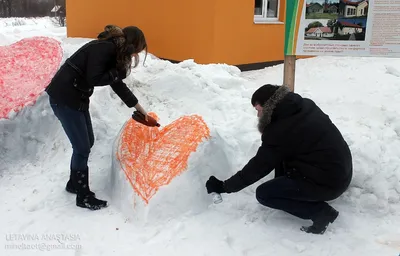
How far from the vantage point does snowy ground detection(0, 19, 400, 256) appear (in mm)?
3217

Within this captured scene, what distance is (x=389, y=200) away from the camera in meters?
3.66

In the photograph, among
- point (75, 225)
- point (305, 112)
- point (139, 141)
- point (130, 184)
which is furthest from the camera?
point (139, 141)

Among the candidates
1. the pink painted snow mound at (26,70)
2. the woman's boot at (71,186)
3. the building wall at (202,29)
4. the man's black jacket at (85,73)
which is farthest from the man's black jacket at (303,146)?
the building wall at (202,29)

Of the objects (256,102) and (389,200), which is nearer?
→ (256,102)

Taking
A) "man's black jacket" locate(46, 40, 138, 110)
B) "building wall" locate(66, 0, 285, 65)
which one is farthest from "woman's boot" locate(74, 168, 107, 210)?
"building wall" locate(66, 0, 285, 65)

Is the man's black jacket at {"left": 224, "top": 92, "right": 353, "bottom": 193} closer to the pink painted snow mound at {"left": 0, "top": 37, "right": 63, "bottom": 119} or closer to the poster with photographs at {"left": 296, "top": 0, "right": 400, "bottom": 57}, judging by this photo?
the poster with photographs at {"left": 296, "top": 0, "right": 400, "bottom": 57}

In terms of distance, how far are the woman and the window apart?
5.46 metres

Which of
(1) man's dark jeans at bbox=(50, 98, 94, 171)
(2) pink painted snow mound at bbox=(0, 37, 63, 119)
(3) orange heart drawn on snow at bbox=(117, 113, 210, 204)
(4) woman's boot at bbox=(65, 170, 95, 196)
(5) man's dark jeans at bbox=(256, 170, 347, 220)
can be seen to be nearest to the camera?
(5) man's dark jeans at bbox=(256, 170, 347, 220)

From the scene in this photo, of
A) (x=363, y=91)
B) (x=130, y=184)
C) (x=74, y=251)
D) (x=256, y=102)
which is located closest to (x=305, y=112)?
(x=256, y=102)

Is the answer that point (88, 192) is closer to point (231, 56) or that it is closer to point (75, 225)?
point (75, 225)

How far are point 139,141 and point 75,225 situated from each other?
3.64ft

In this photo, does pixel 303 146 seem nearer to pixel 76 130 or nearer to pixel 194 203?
pixel 194 203

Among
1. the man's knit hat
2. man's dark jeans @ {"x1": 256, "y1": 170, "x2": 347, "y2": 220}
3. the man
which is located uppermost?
the man's knit hat

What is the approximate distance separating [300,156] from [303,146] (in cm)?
10
